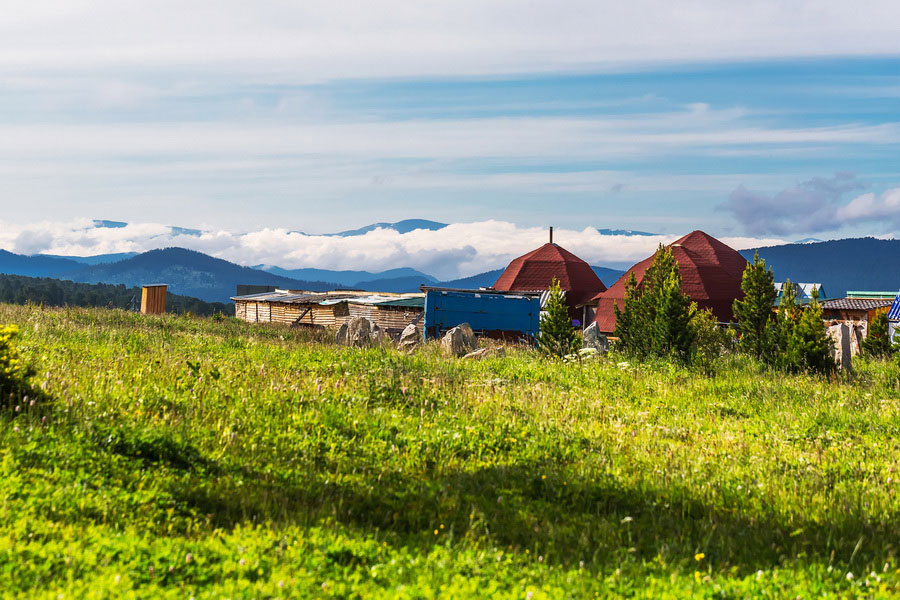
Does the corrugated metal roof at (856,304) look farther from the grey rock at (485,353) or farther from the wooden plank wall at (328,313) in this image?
the grey rock at (485,353)

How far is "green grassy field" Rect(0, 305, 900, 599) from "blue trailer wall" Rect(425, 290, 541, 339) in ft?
41.3

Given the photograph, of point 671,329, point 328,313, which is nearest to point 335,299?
point 328,313

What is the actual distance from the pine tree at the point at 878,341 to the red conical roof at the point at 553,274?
1056 inches

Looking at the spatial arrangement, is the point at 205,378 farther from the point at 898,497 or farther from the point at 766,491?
the point at 898,497

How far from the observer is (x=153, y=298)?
3039cm

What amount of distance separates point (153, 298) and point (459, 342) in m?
16.7

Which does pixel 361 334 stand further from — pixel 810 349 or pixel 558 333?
pixel 810 349

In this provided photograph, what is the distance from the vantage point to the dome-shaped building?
53.1 meters

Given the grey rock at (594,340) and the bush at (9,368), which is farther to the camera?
the grey rock at (594,340)

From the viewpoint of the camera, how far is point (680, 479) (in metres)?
8.03

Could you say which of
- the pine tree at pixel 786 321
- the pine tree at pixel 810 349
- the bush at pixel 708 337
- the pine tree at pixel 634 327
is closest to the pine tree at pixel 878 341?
the bush at pixel 708 337

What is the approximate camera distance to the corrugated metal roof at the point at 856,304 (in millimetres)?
42688

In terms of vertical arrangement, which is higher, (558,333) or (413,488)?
(558,333)

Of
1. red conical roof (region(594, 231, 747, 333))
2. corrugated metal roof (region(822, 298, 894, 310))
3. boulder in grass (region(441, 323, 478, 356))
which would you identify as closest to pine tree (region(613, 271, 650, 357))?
boulder in grass (region(441, 323, 478, 356))
